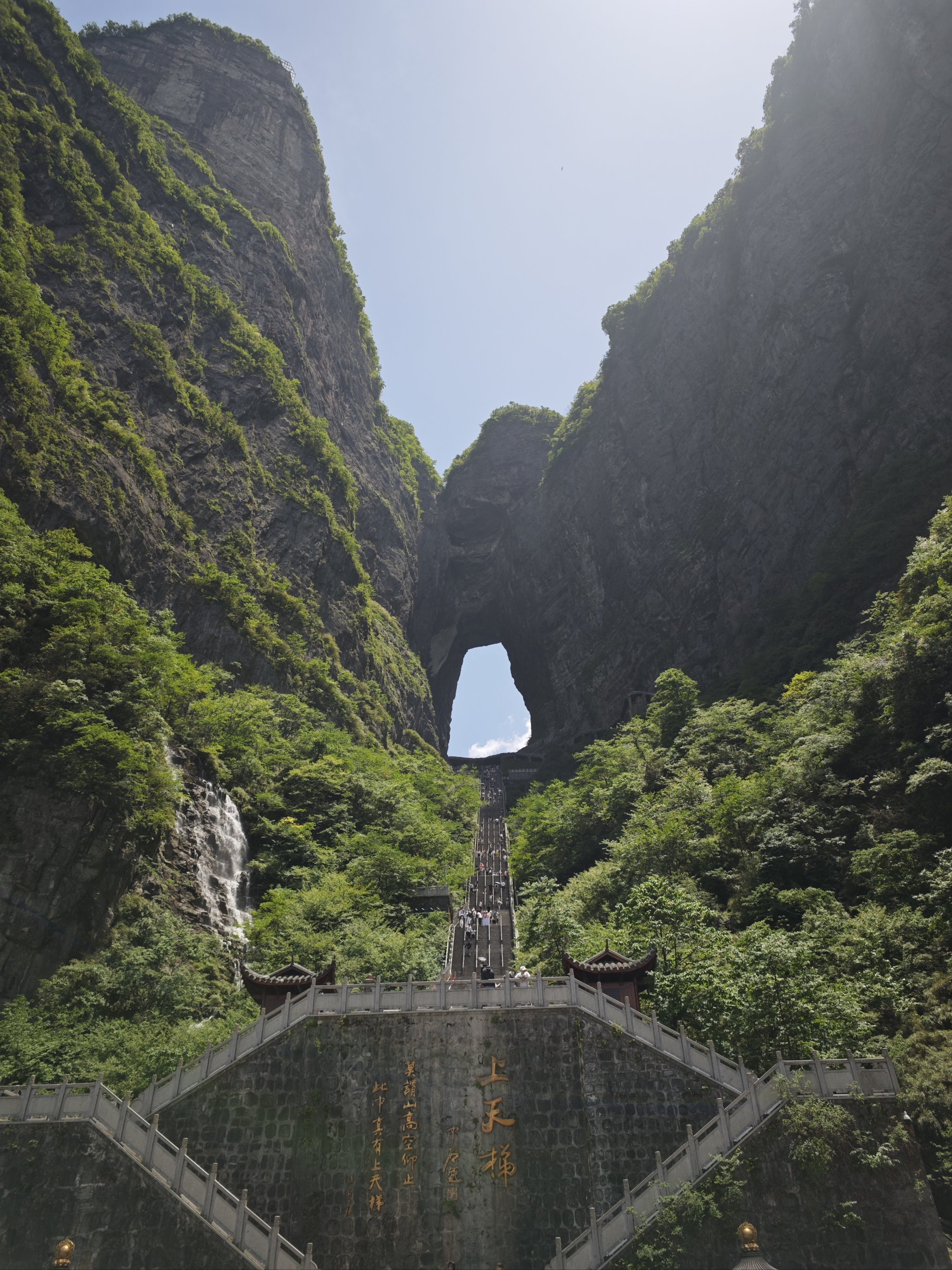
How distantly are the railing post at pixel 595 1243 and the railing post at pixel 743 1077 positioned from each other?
2.79 metres

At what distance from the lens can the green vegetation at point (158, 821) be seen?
1539 centimetres

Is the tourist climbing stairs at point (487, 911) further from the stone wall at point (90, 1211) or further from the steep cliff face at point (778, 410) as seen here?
the steep cliff face at point (778, 410)

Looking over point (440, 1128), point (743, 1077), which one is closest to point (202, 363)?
A: point (440, 1128)

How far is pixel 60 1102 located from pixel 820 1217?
10875mm

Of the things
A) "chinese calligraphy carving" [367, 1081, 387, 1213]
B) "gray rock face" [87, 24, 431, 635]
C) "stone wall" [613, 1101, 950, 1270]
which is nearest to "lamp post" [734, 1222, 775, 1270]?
"stone wall" [613, 1101, 950, 1270]

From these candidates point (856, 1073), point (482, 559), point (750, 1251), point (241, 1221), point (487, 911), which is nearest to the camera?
point (750, 1251)

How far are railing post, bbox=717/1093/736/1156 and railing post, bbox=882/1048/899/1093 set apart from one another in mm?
2345

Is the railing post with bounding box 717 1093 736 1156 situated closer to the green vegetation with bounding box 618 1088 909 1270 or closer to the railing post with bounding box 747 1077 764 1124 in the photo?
the green vegetation with bounding box 618 1088 909 1270

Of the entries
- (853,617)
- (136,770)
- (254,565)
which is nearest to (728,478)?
(853,617)

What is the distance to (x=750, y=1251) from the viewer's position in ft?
34.5

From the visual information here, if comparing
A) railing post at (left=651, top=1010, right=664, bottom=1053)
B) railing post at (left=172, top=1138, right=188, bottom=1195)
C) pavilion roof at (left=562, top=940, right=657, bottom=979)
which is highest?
pavilion roof at (left=562, top=940, right=657, bottom=979)

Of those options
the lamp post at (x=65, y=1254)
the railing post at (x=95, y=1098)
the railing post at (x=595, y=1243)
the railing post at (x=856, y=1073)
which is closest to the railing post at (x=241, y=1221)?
the lamp post at (x=65, y=1254)

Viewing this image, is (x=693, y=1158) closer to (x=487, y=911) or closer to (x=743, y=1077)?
(x=743, y=1077)

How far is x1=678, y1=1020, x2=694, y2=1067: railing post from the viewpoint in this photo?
12.6m
